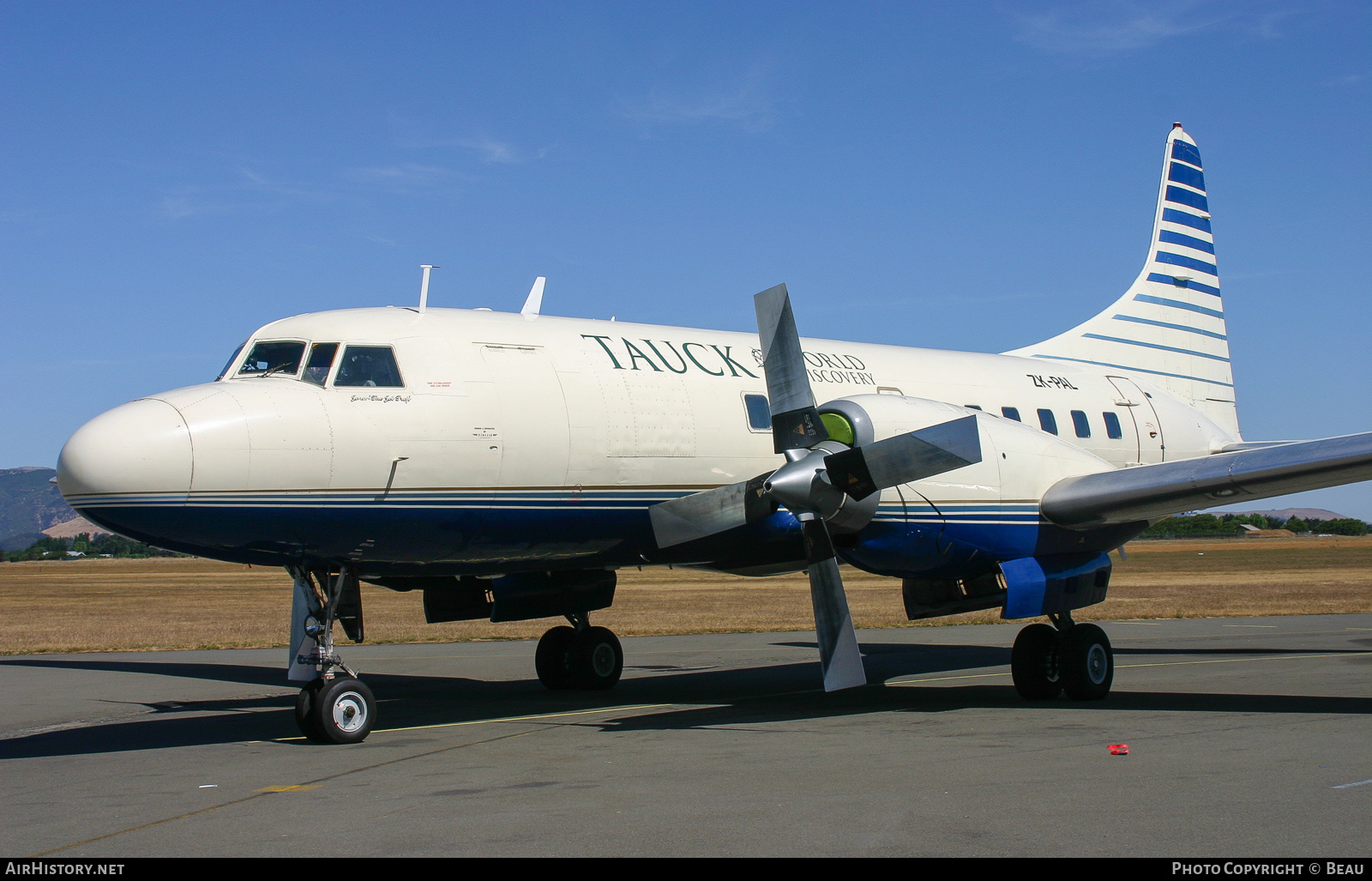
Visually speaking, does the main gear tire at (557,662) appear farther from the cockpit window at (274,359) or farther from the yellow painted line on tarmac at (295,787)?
the yellow painted line on tarmac at (295,787)

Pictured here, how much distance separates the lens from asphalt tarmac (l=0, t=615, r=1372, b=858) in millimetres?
6758

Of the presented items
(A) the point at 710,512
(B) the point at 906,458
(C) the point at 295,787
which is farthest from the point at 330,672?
(B) the point at 906,458

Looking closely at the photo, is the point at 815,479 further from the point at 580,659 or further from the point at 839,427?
the point at 580,659

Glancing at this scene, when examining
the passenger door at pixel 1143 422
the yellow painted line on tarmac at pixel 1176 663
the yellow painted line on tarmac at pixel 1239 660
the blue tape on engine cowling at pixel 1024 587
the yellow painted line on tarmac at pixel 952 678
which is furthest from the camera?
the yellow painted line on tarmac at pixel 1239 660

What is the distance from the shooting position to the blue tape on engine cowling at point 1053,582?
1284cm

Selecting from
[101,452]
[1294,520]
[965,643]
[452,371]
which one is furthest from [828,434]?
[1294,520]

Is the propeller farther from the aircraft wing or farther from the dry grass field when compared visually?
the dry grass field

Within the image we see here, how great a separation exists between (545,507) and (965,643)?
13.8m

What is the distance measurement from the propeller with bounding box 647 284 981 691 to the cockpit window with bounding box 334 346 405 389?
9.72 ft

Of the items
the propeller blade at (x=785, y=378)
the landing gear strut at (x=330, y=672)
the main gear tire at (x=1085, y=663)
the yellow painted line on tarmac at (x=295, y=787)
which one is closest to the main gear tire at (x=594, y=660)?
the landing gear strut at (x=330, y=672)

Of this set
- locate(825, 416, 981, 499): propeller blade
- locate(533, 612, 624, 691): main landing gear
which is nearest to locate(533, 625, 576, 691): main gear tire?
locate(533, 612, 624, 691): main landing gear

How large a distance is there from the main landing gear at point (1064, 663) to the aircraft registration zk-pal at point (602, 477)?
1.3 inches

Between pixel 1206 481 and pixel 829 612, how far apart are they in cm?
421
